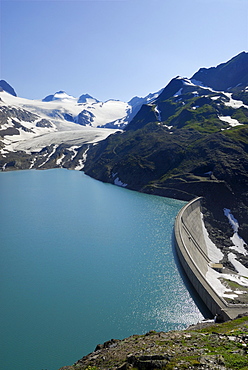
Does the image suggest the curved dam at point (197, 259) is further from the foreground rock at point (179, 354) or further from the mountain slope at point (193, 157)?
the foreground rock at point (179, 354)

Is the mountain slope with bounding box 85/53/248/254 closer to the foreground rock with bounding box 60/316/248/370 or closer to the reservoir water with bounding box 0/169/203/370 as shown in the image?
the reservoir water with bounding box 0/169/203/370

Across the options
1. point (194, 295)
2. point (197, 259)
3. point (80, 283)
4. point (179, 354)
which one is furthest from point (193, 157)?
point (179, 354)

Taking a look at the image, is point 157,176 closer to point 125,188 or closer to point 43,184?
point 125,188

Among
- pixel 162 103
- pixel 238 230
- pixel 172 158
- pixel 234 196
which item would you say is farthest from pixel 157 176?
pixel 162 103


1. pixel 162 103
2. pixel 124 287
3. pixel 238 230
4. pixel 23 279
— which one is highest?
pixel 162 103

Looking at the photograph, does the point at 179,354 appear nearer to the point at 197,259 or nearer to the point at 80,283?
the point at 80,283

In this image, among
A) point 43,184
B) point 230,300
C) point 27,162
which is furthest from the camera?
point 27,162
